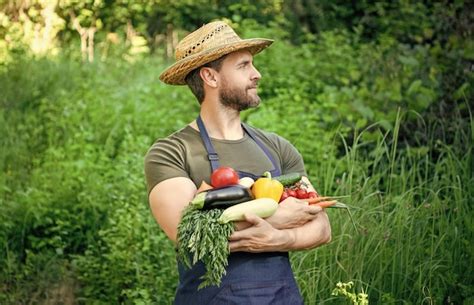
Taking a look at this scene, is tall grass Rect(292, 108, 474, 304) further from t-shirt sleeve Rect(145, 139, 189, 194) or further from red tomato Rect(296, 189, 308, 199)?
t-shirt sleeve Rect(145, 139, 189, 194)

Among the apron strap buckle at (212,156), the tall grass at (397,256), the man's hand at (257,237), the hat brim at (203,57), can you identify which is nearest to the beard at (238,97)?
the hat brim at (203,57)

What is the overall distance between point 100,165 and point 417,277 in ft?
9.12

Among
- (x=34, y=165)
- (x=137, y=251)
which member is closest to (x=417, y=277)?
(x=137, y=251)

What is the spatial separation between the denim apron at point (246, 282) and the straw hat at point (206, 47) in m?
0.34

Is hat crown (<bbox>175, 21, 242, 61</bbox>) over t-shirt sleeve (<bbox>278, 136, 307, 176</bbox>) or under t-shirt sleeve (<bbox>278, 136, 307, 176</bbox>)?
over

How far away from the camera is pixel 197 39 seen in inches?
152

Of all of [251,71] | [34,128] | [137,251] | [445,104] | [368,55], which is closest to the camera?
[251,71]

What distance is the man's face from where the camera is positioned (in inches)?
145

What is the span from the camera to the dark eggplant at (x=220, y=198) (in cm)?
329

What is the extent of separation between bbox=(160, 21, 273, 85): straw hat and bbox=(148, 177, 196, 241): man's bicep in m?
0.51

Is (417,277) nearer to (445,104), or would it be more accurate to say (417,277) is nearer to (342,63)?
(445,104)

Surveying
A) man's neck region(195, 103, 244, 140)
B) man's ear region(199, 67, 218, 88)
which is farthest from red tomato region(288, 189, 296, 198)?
man's ear region(199, 67, 218, 88)

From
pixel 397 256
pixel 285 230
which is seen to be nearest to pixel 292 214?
pixel 285 230

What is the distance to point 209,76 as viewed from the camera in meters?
3.79
